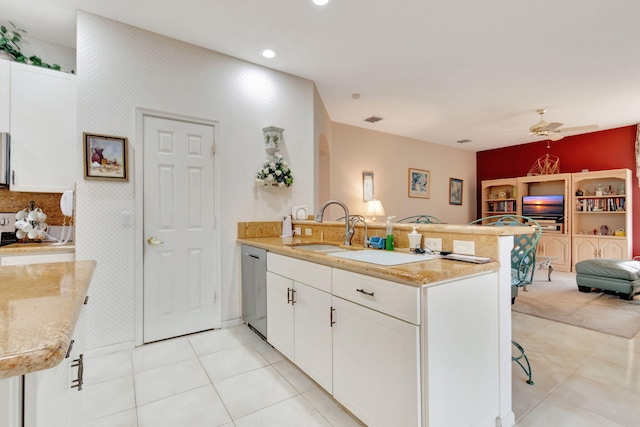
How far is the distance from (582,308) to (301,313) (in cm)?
366

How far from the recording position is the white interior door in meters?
2.70

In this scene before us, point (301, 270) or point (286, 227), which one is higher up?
point (286, 227)

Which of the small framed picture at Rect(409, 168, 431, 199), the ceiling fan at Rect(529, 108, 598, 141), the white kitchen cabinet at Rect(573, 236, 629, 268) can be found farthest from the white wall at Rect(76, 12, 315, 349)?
the white kitchen cabinet at Rect(573, 236, 629, 268)

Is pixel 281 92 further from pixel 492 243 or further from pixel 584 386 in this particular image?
pixel 584 386

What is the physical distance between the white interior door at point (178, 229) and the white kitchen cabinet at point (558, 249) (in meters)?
6.49

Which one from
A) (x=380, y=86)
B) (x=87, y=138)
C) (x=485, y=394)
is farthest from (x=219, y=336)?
(x=380, y=86)

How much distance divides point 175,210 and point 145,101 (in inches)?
39.8

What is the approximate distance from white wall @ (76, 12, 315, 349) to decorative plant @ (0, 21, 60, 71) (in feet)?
1.99

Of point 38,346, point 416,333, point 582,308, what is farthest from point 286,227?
point 582,308

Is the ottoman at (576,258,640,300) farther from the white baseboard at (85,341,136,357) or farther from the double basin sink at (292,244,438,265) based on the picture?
the white baseboard at (85,341,136,357)

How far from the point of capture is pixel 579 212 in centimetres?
584

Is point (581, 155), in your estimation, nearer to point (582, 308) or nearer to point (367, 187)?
point (582, 308)

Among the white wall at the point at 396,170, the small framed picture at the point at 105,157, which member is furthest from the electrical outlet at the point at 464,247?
the white wall at the point at 396,170

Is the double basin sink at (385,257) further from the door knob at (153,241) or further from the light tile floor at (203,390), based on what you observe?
the door knob at (153,241)
